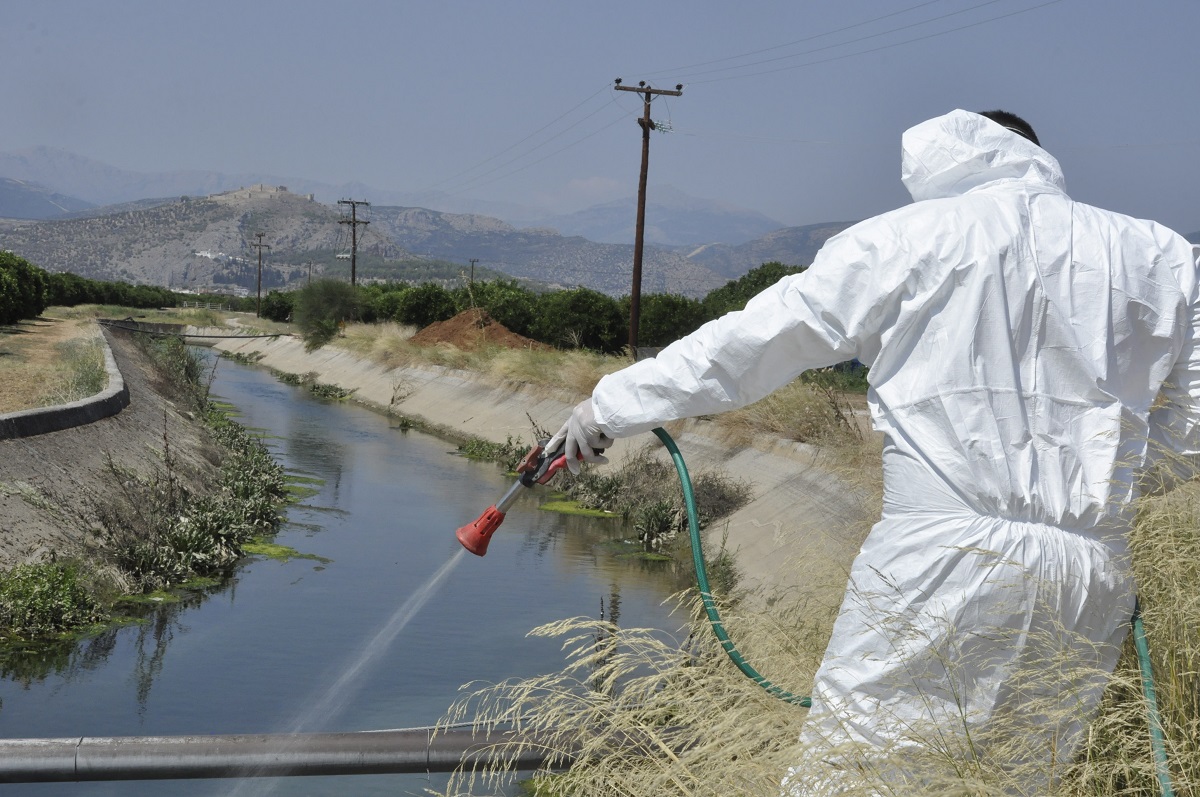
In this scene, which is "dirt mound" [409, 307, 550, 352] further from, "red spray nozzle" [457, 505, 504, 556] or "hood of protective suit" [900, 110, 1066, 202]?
"hood of protective suit" [900, 110, 1066, 202]

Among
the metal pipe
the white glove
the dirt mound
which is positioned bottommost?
the dirt mound

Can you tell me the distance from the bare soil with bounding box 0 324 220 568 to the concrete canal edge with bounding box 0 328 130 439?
102 millimetres

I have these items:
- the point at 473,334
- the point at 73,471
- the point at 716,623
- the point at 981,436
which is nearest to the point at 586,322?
the point at 473,334

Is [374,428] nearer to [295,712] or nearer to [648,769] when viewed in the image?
[295,712]

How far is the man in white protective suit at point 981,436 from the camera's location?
91.2 inches

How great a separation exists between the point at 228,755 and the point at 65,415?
12785 millimetres

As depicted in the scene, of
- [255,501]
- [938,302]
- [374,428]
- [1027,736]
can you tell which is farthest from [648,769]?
[374,428]

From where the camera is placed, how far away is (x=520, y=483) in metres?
3.01

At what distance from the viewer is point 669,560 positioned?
1530 centimetres

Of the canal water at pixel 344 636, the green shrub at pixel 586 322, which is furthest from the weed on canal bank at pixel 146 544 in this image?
the green shrub at pixel 586 322

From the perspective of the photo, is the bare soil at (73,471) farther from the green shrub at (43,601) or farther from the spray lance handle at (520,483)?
the spray lance handle at (520,483)

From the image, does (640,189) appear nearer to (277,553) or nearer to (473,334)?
(473,334)

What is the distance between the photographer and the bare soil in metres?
10.5

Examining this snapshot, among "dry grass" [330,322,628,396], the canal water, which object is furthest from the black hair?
"dry grass" [330,322,628,396]
